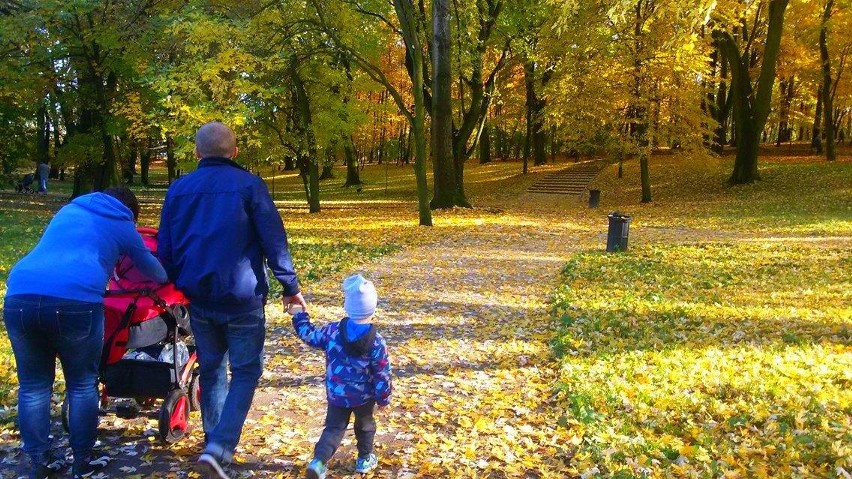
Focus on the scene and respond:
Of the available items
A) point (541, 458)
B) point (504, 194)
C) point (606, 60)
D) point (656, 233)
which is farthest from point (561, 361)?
point (504, 194)

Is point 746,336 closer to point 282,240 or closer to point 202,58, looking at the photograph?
point 282,240

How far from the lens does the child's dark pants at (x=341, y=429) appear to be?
3.61m

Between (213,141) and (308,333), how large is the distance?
1228 millimetres

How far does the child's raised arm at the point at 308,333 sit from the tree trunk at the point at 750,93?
25371mm

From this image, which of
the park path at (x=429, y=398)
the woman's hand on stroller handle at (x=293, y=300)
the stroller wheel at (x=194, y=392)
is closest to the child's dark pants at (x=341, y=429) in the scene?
the park path at (x=429, y=398)

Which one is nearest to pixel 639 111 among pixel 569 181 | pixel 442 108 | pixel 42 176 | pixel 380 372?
pixel 442 108

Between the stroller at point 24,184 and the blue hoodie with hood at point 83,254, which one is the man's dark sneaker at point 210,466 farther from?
the stroller at point 24,184

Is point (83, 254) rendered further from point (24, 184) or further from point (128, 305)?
point (24, 184)

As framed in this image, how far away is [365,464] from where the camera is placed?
3807mm

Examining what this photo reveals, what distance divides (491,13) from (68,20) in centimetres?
1460

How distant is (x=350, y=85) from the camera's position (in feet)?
80.2

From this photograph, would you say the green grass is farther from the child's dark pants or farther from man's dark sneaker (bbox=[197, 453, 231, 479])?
man's dark sneaker (bbox=[197, 453, 231, 479])

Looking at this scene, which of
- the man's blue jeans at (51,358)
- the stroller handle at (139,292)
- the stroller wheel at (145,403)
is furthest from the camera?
the stroller wheel at (145,403)

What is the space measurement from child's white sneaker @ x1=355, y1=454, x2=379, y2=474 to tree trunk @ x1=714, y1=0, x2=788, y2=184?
83.2ft
